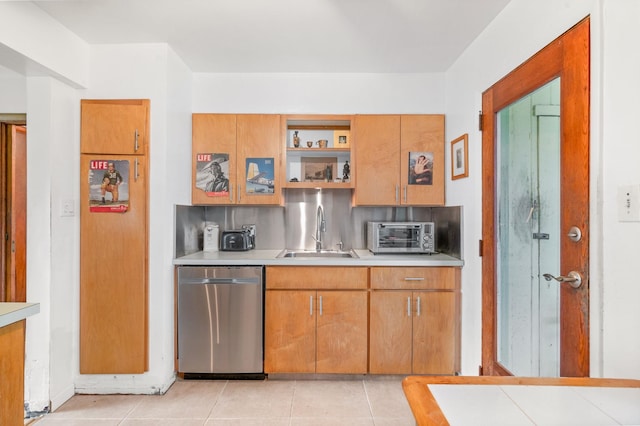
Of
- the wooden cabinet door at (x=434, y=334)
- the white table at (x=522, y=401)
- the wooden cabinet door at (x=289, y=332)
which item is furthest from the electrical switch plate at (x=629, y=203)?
the wooden cabinet door at (x=289, y=332)

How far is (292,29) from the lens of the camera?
2277mm

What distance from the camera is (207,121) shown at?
9.63ft

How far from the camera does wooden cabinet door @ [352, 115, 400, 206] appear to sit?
9.60 feet

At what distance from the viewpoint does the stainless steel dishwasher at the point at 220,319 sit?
262 cm

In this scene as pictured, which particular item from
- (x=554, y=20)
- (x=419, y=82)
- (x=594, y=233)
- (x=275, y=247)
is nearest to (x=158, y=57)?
(x=275, y=247)

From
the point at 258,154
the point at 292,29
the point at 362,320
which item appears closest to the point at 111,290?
the point at 258,154

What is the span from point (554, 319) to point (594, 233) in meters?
0.49

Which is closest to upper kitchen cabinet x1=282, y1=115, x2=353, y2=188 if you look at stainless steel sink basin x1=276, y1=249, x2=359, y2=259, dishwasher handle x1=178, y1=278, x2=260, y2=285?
stainless steel sink basin x1=276, y1=249, x2=359, y2=259

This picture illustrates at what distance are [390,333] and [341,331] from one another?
1.19 feet

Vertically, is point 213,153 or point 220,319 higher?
point 213,153

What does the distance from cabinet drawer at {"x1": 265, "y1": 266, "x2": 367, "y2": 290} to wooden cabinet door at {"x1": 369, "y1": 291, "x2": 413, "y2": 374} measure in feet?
0.60

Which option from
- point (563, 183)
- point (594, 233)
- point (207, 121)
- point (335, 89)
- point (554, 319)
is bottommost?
point (554, 319)

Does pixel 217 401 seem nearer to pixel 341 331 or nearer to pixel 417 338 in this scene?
pixel 341 331

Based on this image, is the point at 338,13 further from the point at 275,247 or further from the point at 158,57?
the point at 275,247
